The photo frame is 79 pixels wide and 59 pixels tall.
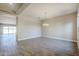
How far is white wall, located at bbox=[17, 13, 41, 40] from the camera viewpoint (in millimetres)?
2158

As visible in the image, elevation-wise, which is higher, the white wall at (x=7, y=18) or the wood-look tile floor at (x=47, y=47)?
the white wall at (x=7, y=18)

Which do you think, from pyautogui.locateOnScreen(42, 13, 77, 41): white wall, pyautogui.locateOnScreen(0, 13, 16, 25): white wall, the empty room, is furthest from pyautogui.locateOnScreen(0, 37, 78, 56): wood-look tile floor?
pyautogui.locateOnScreen(0, 13, 16, 25): white wall

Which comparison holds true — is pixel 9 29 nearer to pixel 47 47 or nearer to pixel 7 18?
pixel 7 18

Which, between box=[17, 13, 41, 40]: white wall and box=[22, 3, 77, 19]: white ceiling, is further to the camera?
box=[17, 13, 41, 40]: white wall

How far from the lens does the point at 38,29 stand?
2.26m

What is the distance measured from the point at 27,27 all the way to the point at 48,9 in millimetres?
758

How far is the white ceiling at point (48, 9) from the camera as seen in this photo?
206 cm

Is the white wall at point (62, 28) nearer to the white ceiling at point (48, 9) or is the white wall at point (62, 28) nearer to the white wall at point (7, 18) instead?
the white ceiling at point (48, 9)

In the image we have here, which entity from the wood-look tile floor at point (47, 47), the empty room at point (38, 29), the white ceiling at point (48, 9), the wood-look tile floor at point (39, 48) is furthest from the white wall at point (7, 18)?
the wood-look tile floor at point (47, 47)

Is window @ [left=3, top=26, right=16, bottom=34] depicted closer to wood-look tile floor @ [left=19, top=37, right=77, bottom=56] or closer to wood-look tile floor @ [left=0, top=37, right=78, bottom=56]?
wood-look tile floor @ [left=0, top=37, right=78, bottom=56]

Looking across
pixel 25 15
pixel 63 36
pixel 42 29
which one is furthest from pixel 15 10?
pixel 63 36

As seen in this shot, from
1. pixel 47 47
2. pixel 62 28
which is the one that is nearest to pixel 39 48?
pixel 47 47

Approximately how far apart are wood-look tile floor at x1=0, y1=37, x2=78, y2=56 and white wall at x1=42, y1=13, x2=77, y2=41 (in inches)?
5.5

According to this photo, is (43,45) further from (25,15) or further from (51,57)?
(25,15)
